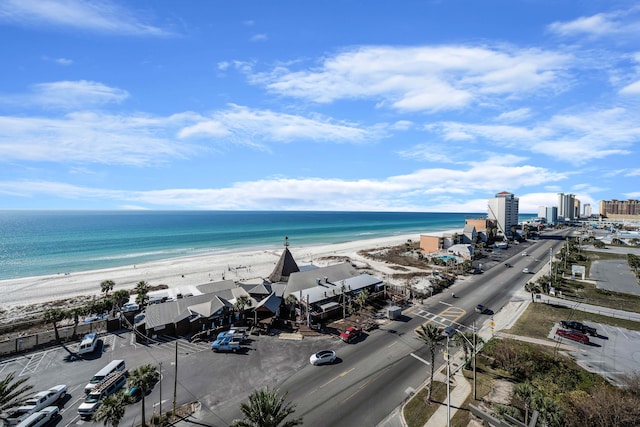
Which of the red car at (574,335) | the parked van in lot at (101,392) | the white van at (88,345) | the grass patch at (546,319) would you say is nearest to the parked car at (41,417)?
the parked van in lot at (101,392)

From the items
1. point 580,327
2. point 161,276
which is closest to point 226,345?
point 580,327

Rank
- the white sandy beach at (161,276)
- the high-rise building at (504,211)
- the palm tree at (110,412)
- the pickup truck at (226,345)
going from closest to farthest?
the palm tree at (110,412) < the pickup truck at (226,345) < the white sandy beach at (161,276) < the high-rise building at (504,211)

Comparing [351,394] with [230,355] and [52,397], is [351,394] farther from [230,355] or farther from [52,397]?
[52,397]

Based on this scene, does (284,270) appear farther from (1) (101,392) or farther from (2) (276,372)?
(1) (101,392)

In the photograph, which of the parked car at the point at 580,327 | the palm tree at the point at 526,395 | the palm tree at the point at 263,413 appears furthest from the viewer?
the parked car at the point at 580,327

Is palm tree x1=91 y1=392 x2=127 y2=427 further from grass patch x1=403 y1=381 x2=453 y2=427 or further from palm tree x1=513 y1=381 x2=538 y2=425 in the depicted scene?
palm tree x1=513 y1=381 x2=538 y2=425

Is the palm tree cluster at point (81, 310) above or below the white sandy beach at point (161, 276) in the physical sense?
above

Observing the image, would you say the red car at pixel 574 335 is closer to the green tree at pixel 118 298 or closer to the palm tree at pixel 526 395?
the palm tree at pixel 526 395
